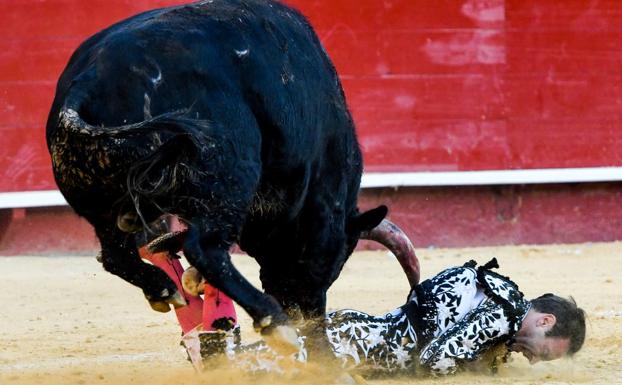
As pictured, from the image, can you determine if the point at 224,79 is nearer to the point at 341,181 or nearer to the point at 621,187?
the point at 341,181

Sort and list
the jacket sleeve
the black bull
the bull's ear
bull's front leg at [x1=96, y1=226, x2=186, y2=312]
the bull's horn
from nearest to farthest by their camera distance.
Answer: the black bull, bull's front leg at [x1=96, y1=226, x2=186, y2=312], the jacket sleeve, the bull's ear, the bull's horn

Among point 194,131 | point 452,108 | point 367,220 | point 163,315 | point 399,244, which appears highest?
point 194,131

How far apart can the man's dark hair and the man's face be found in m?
0.01

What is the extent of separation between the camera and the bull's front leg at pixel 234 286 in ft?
11.3

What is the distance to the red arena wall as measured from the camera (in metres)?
7.70

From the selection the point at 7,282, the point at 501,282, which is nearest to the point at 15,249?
the point at 7,282

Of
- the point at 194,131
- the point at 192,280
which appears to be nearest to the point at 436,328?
the point at 192,280

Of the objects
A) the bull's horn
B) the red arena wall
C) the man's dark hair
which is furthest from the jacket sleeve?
the red arena wall

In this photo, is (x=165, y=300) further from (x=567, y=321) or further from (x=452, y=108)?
(x=452, y=108)

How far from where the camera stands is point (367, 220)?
14.7 feet

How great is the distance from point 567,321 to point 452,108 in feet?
13.0

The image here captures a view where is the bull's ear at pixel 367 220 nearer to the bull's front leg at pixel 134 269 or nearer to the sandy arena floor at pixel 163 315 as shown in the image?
the sandy arena floor at pixel 163 315

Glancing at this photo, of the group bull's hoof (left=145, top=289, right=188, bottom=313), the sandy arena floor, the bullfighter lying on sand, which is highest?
bull's hoof (left=145, top=289, right=188, bottom=313)

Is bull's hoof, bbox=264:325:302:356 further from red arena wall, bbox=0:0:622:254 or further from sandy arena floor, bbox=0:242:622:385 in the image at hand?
red arena wall, bbox=0:0:622:254
